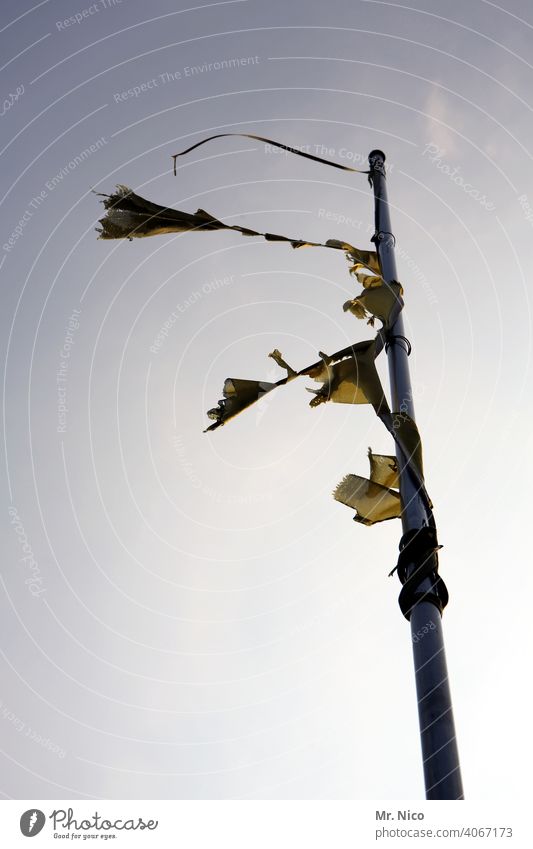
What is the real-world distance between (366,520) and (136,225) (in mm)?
3072

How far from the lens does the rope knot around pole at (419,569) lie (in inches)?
154

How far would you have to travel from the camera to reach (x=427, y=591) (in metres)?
3.89

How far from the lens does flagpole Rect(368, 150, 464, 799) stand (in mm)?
3326

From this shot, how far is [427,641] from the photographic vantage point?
3705 mm

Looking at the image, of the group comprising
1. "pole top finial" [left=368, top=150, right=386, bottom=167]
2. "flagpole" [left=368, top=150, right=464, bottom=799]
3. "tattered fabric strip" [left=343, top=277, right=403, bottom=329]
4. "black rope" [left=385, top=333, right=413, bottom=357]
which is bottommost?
"flagpole" [left=368, top=150, right=464, bottom=799]

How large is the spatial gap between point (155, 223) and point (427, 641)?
13.7 ft

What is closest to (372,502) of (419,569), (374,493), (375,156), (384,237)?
(374,493)

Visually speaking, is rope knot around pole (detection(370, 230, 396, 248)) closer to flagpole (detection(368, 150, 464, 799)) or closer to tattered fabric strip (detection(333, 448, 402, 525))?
flagpole (detection(368, 150, 464, 799))

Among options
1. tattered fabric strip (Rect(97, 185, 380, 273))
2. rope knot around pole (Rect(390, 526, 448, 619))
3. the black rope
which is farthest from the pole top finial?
rope knot around pole (Rect(390, 526, 448, 619))

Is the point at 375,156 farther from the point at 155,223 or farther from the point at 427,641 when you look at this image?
the point at 427,641

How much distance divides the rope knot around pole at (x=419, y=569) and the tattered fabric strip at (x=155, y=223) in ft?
10.1

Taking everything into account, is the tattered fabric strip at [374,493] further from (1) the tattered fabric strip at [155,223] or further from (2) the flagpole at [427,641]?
(1) the tattered fabric strip at [155,223]

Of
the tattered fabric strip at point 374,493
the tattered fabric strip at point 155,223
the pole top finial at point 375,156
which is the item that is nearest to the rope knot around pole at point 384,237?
the tattered fabric strip at point 155,223

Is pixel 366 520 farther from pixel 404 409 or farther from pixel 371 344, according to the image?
pixel 371 344
